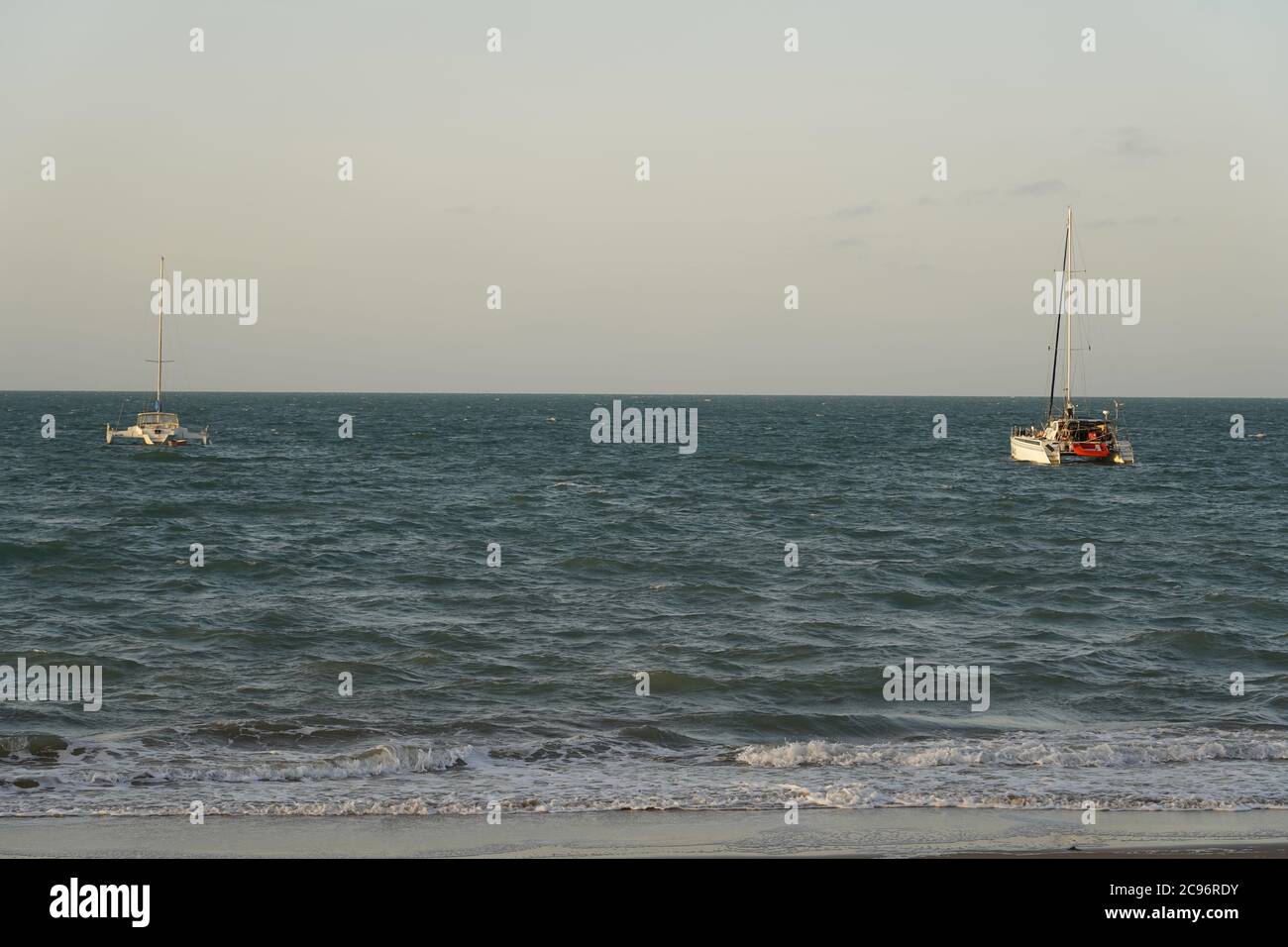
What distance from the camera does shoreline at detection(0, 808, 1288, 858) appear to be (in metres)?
9.84

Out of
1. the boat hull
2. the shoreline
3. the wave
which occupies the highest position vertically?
the boat hull

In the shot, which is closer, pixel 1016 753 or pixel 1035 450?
pixel 1016 753

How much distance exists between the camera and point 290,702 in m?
16.2

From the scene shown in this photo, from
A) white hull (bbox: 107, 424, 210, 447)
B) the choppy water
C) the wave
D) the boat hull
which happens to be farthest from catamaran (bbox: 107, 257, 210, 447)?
the wave

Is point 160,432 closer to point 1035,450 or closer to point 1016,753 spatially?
point 1035,450

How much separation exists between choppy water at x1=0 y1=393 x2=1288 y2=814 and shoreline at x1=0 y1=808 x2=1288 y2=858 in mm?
453

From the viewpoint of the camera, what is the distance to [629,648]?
20.0m

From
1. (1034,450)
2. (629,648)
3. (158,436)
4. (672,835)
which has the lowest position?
(629,648)

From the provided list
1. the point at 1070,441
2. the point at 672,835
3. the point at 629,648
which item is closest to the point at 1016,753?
the point at 672,835

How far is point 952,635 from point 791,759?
8.71 m

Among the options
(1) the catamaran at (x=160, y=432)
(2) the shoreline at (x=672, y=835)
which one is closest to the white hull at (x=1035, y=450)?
(1) the catamaran at (x=160, y=432)

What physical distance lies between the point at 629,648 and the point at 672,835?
9.57 m

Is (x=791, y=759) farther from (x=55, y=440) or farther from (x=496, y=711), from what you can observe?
(x=55, y=440)

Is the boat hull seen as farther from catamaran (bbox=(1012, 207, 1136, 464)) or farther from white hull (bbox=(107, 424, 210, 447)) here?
white hull (bbox=(107, 424, 210, 447))
